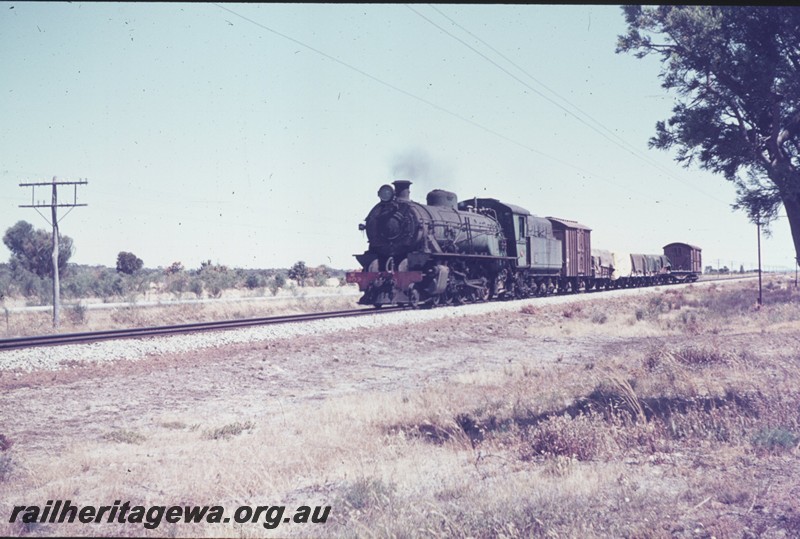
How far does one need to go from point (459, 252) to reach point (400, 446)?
16.9 metres

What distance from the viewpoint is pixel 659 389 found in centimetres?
943

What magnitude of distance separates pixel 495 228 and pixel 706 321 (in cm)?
928

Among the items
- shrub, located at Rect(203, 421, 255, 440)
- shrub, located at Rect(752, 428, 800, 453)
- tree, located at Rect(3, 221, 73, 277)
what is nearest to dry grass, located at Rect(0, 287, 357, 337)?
shrub, located at Rect(203, 421, 255, 440)

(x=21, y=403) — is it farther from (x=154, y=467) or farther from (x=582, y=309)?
(x=582, y=309)

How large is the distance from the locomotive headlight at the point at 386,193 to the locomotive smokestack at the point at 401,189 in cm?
18

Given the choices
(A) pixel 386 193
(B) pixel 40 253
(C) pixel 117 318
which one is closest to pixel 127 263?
(B) pixel 40 253

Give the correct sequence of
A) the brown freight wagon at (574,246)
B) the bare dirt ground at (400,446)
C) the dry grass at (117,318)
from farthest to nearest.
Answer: the brown freight wagon at (574,246), the dry grass at (117,318), the bare dirt ground at (400,446)

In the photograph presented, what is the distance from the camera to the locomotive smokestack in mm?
22281

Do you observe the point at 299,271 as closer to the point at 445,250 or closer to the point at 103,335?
the point at 445,250

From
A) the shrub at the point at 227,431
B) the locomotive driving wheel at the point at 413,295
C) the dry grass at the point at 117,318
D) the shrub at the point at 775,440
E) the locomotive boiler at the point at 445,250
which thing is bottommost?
the shrub at the point at 227,431

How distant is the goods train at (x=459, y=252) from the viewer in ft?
70.2

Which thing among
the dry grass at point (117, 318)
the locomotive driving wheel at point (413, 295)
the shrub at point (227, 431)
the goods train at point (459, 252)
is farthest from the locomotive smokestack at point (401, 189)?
the shrub at point (227, 431)

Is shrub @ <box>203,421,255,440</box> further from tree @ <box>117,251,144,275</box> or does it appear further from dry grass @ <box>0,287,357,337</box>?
tree @ <box>117,251,144,275</box>

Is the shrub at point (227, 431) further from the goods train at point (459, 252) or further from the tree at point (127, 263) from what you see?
the tree at point (127, 263)
